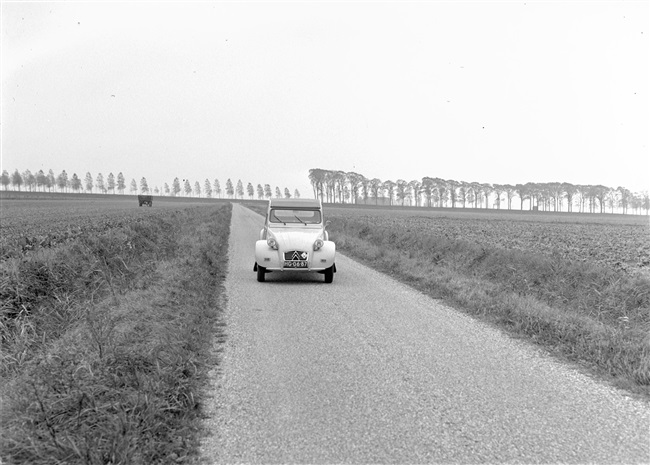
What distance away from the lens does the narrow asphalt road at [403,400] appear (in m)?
3.75

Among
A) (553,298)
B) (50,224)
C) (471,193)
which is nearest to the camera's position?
(553,298)

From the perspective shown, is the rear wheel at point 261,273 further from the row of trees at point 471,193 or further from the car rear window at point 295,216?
the row of trees at point 471,193

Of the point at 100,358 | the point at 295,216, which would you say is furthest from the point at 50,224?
the point at 100,358

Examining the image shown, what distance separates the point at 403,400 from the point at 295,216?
31.0ft

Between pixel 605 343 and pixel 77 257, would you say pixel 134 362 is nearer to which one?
pixel 605 343

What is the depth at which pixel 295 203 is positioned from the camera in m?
14.1

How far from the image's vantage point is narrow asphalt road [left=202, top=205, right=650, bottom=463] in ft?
12.3

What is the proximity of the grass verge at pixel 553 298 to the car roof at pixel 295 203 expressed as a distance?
3161mm

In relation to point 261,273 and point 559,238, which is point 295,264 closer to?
point 261,273

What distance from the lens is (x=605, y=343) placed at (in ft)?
A: 22.2

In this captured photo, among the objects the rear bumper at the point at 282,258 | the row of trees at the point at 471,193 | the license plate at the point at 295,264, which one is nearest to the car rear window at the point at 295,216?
the rear bumper at the point at 282,258

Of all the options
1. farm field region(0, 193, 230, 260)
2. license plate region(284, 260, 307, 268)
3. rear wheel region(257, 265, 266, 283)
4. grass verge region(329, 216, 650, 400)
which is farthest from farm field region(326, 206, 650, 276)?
farm field region(0, 193, 230, 260)

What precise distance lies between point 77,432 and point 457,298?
8.00 meters

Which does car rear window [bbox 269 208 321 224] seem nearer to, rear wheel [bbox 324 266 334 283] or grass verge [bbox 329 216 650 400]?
rear wheel [bbox 324 266 334 283]
